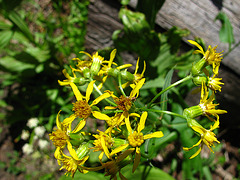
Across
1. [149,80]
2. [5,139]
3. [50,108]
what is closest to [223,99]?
[149,80]

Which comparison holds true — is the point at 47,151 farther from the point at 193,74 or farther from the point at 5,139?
the point at 193,74

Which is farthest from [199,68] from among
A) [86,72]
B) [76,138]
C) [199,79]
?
[76,138]

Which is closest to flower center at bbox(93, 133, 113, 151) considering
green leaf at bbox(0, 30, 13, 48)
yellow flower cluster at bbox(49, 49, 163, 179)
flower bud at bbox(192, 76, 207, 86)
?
yellow flower cluster at bbox(49, 49, 163, 179)

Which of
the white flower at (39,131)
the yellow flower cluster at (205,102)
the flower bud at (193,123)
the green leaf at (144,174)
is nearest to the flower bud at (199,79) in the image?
the yellow flower cluster at (205,102)

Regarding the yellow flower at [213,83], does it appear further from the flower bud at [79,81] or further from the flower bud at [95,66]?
the flower bud at [79,81]

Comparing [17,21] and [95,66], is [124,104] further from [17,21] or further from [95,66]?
[17,21]

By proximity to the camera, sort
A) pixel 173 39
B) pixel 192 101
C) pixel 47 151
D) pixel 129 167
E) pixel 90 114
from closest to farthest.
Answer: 1. pixel 90 114
2. pixel 129 167
3. pixel 173 39
4. pixel 192 101
5. pixel 47 151
